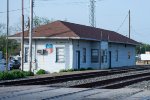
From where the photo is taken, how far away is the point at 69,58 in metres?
42.5

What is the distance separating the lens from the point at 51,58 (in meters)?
43.2

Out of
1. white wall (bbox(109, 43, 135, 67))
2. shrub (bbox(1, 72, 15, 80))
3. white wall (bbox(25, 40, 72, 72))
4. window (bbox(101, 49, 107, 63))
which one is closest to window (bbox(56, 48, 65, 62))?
white wall (bbox(25, 40, 72, 72))

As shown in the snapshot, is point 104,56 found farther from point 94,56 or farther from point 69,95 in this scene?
point 69,95

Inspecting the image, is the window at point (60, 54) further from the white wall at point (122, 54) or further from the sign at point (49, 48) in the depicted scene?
the white wall at point (122, 54)

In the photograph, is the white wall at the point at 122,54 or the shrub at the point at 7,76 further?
the white wall at the point at 122,54

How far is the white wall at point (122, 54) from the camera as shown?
178 ft

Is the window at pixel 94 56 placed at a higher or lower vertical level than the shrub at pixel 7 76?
higher

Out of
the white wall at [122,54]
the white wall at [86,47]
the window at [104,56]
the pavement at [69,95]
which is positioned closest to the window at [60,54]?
the white wall at [86,47]

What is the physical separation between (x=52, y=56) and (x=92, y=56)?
21.3 feet

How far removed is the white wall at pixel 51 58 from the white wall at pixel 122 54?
38.0ft

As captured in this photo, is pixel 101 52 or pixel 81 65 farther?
pixel 101 52

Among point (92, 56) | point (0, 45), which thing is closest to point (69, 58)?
point (92, 56)

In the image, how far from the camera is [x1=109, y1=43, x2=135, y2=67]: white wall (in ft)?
178

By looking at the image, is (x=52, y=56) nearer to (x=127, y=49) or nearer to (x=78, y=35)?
(x=78, y=35)
